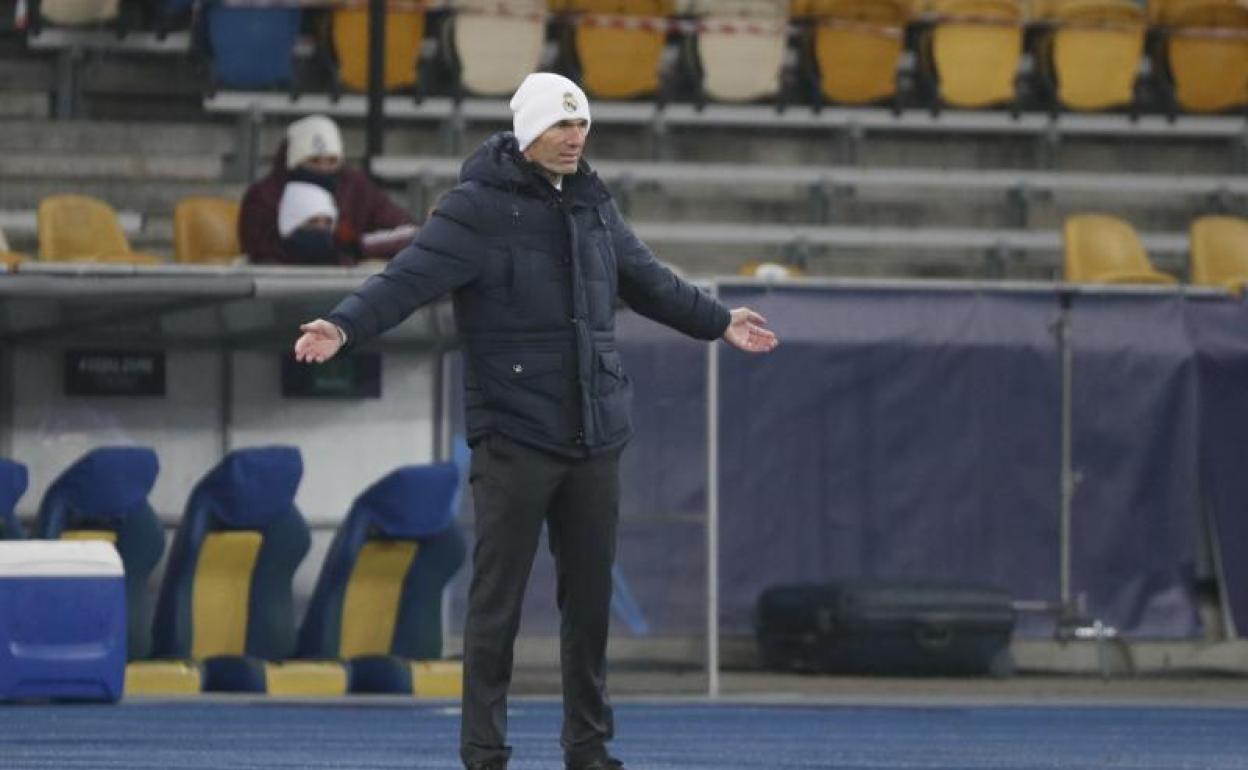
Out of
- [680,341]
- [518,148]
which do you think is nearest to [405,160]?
[680,341]

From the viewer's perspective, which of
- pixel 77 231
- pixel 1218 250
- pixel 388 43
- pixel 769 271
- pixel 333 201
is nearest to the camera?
pixel 333 201

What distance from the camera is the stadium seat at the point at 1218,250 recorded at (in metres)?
21.9

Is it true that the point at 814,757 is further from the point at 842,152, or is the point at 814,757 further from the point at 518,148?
the point at 842,152

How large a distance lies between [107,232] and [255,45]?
3785 mm

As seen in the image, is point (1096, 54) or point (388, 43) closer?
point (388, 43)

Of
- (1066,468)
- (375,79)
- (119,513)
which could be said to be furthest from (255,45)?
(119,513)

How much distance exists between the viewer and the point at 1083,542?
2031cm

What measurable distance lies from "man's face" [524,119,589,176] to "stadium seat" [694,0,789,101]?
14.4m

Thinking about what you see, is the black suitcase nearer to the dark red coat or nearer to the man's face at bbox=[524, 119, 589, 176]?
the dark red coat

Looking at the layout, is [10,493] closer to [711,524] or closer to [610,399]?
[711,524]

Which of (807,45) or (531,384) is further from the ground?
(807,45)

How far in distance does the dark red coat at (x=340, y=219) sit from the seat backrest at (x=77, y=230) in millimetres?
1110

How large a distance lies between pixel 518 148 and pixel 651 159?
14230 mm

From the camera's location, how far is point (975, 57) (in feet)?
78.9
